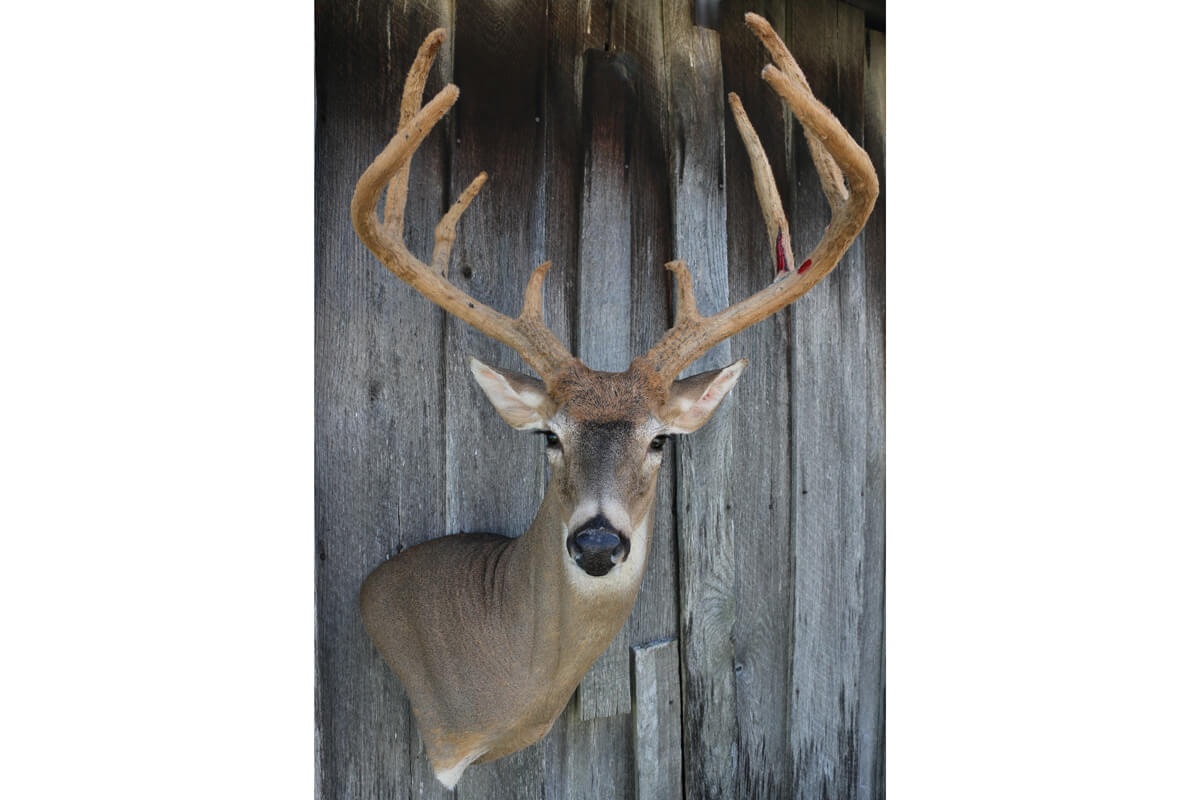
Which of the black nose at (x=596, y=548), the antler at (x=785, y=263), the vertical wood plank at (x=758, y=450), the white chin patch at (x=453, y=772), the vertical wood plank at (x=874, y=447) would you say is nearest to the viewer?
the black nose at (x=596, y=548)

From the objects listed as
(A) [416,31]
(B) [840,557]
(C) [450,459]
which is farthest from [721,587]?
(A) [416,31]

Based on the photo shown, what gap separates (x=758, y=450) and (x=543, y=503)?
0.96 m

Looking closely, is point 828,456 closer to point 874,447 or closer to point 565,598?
point 874,447

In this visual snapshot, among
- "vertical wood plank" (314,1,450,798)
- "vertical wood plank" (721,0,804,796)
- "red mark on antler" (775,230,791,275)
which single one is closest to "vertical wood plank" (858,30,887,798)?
"vertical wood plank" (721,0,804,796)

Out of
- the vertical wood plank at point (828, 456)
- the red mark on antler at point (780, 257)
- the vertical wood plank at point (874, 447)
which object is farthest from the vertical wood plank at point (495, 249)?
the vertical wood plank at point (874, 447)

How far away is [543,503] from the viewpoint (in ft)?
7.04

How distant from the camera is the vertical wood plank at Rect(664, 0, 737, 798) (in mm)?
2691

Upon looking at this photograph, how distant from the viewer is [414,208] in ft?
7.57

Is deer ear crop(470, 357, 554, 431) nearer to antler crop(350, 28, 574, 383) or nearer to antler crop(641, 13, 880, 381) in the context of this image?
antler crop(350, 28, 574, 383)

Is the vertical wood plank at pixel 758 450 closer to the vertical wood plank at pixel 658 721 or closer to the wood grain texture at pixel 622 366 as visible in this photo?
the wood grain texture at pixel 622 366

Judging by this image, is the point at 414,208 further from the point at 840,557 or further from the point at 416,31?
the point at 840,557

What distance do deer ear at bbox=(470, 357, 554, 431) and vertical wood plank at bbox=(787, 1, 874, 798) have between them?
1.15m

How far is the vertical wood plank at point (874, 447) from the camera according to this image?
9.57 ft

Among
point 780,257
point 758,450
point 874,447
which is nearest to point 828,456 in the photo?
point 874,447
